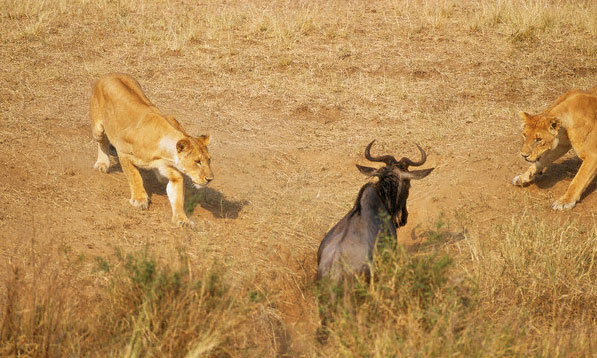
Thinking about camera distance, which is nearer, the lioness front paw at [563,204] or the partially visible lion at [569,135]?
the partially visible lion at [569,135]

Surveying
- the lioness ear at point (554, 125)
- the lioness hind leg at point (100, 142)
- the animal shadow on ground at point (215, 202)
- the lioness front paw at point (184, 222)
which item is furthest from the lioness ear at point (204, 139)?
the lioness ear at point (554, 125)

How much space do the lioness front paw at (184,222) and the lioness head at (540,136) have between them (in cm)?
371

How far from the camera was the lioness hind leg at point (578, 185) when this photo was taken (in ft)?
27.4

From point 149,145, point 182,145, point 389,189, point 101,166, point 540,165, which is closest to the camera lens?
point 389,189

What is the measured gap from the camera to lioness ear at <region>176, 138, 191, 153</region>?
7.13 meters

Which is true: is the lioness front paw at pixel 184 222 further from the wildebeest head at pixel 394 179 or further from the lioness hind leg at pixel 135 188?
the wildebeest head at pixel 394 179

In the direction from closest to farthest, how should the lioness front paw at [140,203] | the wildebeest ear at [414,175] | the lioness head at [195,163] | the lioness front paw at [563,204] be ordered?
the wildebeest ear at [414,175], the lioness head at [195,163], the lioness front paw at [140,203], the lioness front paw at [563,204]

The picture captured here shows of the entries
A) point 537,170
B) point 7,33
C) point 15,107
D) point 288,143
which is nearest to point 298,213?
point 288,143

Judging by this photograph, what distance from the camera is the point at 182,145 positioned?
7160 mm

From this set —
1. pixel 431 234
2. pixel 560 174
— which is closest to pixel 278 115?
pixel 560 174

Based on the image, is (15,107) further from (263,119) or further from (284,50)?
(284,50)

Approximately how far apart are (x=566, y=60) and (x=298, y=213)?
22.5ft

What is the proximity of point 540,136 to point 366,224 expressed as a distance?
2.99 meters

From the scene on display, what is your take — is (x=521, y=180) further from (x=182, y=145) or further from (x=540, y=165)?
(x=182, y=145)
